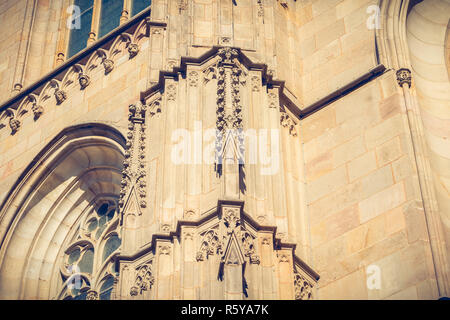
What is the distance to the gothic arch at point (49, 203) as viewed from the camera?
2086 centimetres

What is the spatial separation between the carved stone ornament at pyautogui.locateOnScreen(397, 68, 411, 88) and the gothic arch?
216 inches

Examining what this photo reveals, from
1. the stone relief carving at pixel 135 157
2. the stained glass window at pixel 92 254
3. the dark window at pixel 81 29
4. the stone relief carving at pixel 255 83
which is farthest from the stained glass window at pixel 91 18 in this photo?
the stone relief carving at pixel 255 83

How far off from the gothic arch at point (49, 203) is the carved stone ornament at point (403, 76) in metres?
5.48

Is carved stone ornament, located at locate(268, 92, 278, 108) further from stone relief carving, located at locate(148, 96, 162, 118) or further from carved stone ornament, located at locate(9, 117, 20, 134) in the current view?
carved stone ornament, located at locate(9, 117, 20, 134)

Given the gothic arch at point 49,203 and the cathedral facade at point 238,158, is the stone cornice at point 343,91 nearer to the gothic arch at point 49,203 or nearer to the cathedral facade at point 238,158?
the cathedral facade at point 238,158

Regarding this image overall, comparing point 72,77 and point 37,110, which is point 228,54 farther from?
point 37,110

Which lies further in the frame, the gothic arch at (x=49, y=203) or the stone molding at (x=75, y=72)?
the stone molding at (x=75, y=72)

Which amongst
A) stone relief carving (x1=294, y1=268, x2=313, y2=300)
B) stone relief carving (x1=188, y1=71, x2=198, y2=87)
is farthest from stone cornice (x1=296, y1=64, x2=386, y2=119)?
stone relief carving (x1=294, y1=268, x2=313, y2=300)

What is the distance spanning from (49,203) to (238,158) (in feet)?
21.8

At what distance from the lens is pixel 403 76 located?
58.3 ft

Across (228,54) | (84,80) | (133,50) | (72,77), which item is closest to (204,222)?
(228,54)

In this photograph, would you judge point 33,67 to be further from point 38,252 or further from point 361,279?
point 361,279
